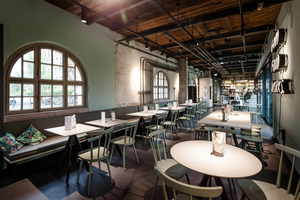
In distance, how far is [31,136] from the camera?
3379mm

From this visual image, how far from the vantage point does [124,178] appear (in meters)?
2.85

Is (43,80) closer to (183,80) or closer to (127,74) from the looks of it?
(127,74)

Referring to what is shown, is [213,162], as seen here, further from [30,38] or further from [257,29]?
[257,29]

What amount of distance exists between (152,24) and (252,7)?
2899 mm

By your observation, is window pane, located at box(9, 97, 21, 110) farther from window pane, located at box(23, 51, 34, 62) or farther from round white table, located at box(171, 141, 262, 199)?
round white table, located at box(171, 141, 262, 199)

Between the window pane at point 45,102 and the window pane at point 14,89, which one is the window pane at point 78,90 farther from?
the window pane at point 14,89

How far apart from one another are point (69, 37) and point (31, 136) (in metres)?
2.82

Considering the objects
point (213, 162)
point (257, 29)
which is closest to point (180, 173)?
point (213, 162)

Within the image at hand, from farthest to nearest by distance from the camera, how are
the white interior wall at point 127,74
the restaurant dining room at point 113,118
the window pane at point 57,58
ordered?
1. the white interior wall at point 127,74
2. the window pane at point 57,58
3. the restaurant dining room at point 113,118

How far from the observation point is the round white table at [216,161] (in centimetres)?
143

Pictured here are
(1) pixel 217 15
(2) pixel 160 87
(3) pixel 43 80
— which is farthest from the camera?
(2) pixel 160 87

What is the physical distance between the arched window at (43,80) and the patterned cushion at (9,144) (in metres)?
0.75

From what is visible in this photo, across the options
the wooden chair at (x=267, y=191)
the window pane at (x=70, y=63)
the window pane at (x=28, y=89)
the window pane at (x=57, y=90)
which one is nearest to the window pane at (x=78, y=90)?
the window pane at (x=57, y=90)

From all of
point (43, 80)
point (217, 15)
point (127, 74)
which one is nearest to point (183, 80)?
point (127, 74)
